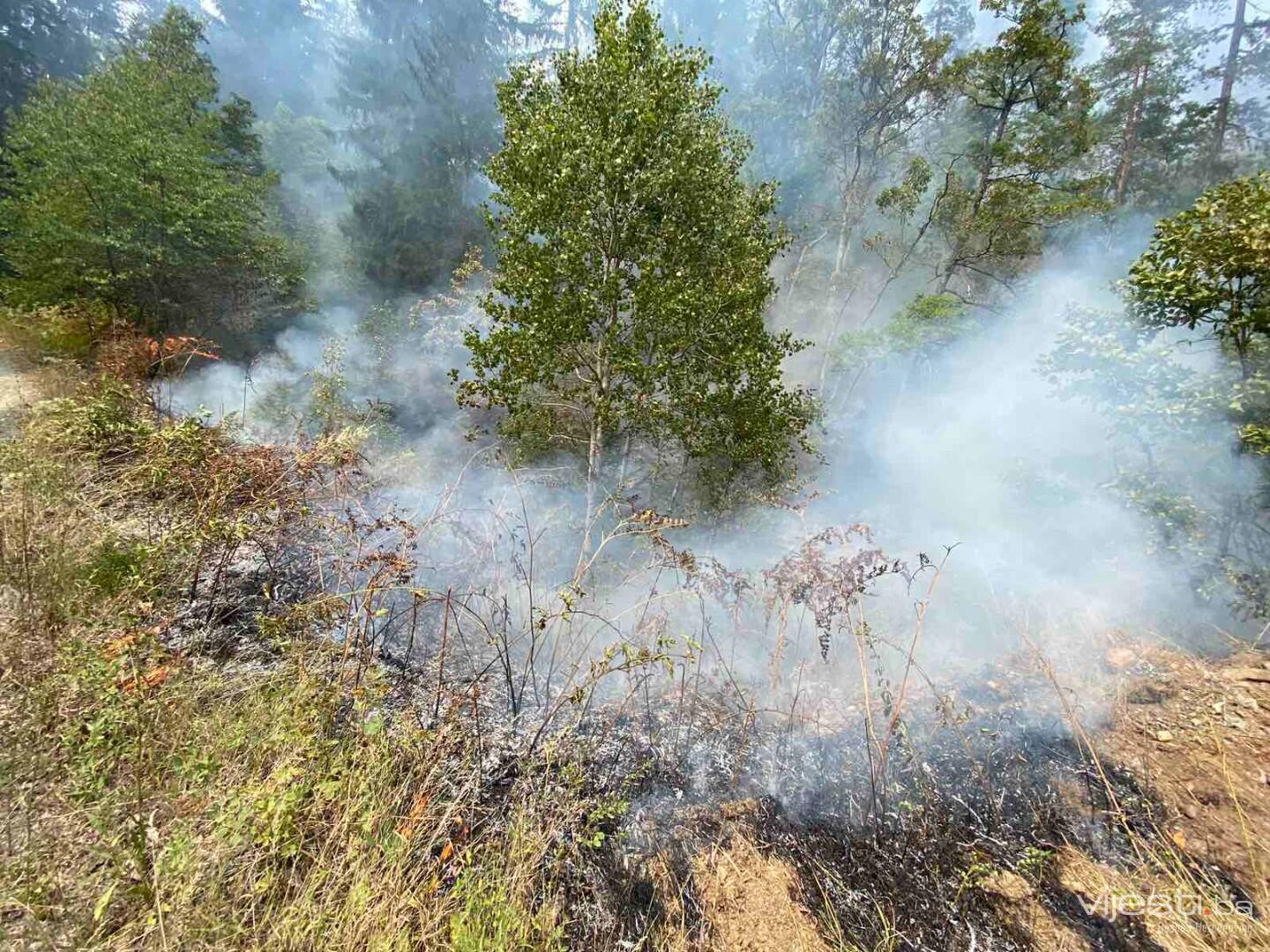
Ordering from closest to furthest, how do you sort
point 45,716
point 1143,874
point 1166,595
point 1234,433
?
point 45,716, point 1143,874, point 1234,433, point 1166,595

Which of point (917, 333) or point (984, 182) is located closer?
point (984, 182)

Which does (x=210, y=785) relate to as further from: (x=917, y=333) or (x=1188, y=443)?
(x=917, y=333)

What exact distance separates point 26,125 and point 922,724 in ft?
49.6

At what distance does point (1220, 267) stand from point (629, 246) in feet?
16.9

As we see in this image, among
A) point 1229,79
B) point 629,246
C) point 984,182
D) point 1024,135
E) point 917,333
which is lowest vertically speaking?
point 629,246

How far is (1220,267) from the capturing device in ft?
13.0

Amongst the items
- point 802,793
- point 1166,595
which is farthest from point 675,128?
point 1166,595

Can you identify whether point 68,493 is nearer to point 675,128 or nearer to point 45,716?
point 45,716

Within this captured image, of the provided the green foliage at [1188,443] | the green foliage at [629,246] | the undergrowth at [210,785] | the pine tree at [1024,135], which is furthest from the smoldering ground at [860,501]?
the pine tree at [1024,135]

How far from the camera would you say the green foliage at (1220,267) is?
3812 mm

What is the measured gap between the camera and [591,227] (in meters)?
4.79

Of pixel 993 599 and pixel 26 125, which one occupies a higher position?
pixel 26 125

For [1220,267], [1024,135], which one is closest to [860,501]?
[1220,267]

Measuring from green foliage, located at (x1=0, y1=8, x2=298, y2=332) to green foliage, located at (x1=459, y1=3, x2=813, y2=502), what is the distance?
7638 mm
